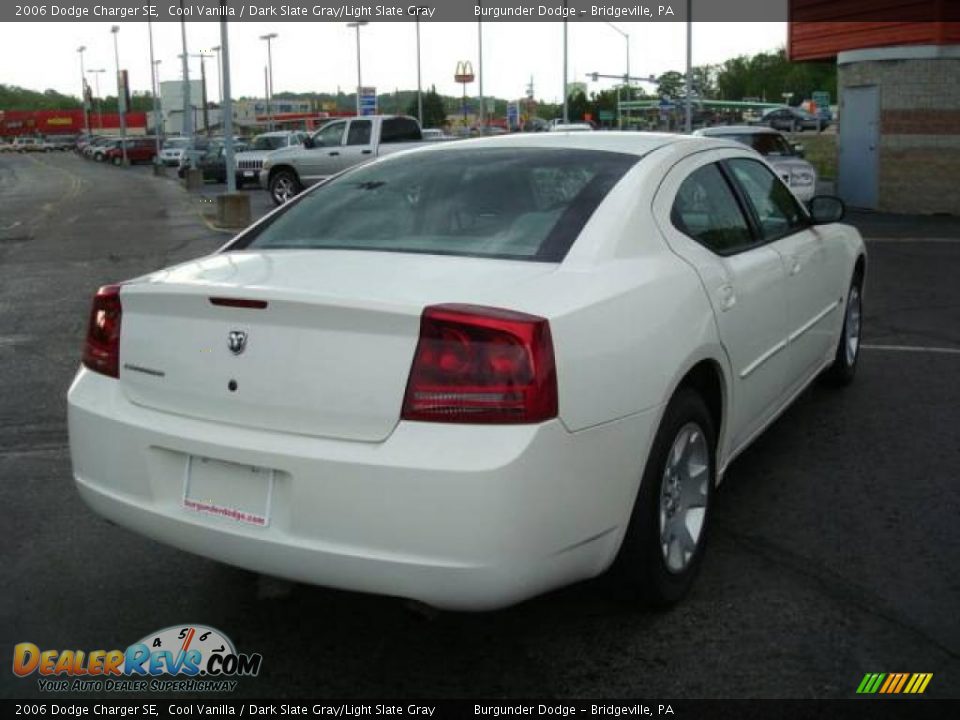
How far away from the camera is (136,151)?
229 feet

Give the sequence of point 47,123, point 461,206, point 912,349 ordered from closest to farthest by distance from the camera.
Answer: point 461,206 < point 912,349 < point 47,123

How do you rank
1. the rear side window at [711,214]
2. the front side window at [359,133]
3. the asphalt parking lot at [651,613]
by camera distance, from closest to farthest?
1. the asphalt parking lot at [651,613]
2. the rear side window at [711,214]
3. the front side window at [359,133]

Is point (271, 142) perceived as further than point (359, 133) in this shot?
Yes

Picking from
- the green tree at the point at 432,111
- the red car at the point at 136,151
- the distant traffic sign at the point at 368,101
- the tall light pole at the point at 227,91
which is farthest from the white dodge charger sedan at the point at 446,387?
the green tree at the point at 432,111

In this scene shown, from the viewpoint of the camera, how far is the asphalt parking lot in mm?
3219

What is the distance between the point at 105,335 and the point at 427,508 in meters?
1.35

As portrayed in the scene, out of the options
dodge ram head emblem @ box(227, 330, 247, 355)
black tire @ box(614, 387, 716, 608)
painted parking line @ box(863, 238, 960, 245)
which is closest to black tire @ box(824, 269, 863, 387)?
black tire @ box(614, 387, 716, 608)

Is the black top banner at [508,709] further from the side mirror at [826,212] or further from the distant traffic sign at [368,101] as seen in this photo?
the distant traffic sign at [368,101]

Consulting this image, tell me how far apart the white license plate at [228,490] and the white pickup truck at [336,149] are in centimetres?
2134

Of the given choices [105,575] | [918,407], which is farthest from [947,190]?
[105,575]

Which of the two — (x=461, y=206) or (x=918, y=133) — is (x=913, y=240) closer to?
(x=918, y=133)

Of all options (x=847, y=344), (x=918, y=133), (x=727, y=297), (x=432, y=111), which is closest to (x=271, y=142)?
(x=918, y=133)

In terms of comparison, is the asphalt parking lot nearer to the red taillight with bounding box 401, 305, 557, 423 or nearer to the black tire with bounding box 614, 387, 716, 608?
the black tire with bounding box 614, 387, 716, 608

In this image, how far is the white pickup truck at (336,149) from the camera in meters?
24.2
